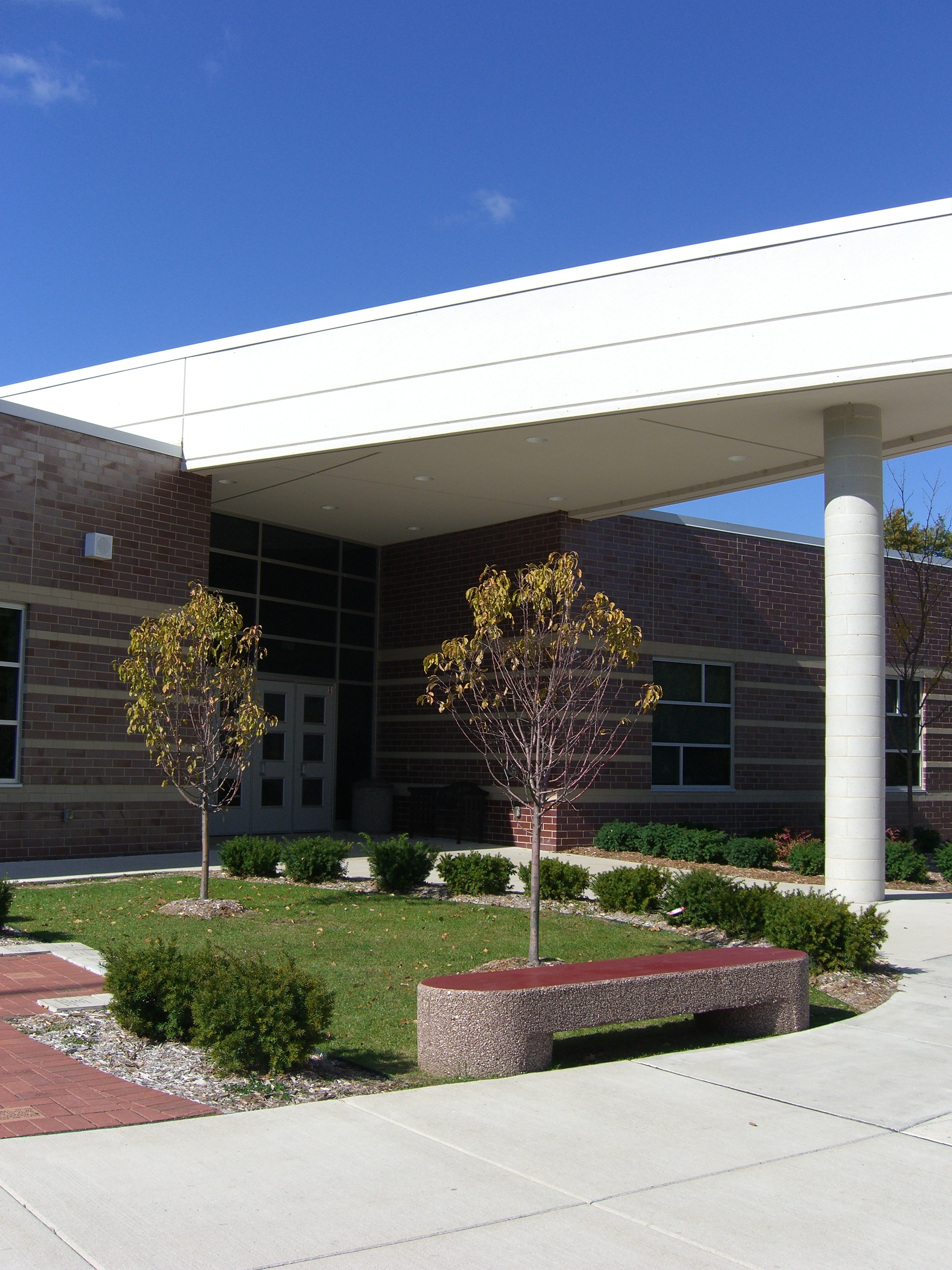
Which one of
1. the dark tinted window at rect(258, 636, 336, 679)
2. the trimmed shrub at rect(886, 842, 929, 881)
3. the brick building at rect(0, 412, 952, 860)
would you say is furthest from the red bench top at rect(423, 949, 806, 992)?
the dark tinted window at rect(258, 636, 336, 679)

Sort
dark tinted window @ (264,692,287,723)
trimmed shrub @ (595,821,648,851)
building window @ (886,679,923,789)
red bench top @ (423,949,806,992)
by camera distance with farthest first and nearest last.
→ building window @ (886,679,923,789) < dark tinted window @ (264,692,287,723) < trimmed shrub @ (595,821,648,851) < red bench top @ (423,949,806,992)

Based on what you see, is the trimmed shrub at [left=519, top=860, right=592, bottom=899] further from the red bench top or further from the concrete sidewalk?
the concrete sidewalk

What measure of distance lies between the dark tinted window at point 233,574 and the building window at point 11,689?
5018mm

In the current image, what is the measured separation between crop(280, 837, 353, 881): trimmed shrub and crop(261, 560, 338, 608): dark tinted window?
7.84 meters

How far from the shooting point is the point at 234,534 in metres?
20.7

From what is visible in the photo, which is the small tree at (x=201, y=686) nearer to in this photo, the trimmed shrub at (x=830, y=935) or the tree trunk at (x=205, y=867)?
the tree trunk at (x=205, y=867)

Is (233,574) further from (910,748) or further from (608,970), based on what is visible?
(608,970)

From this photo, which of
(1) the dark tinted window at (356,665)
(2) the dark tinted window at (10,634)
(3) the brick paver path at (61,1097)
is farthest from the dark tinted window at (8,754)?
(3) the brick paver path at (61,1097)

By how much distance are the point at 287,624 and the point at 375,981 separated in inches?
517

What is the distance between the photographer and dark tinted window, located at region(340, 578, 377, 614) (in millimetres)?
22312

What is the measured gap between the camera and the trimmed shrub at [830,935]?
31.9 ft

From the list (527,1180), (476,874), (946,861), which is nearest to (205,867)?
(476,874)

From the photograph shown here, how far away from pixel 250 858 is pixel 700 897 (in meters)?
5.66

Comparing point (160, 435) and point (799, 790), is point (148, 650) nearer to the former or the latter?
point (160, 435)
